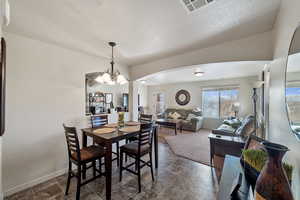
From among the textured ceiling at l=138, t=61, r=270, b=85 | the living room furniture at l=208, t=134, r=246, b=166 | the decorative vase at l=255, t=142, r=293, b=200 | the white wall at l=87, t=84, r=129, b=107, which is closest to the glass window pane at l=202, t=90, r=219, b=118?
the textured ceiling at l=138, t=61, r=270, b=85

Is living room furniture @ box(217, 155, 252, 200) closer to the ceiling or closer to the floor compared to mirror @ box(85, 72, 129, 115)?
closer to the floor

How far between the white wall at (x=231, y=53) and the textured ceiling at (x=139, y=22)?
12 cm

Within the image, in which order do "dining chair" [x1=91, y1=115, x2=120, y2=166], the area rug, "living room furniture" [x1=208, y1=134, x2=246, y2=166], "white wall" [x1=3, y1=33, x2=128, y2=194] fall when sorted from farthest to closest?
the area rug < "dining chair" [x1=91, y1=115, x2=120, y2=166] < "living room furniture" [x1=208, y1=134, x2=246, y2=166] < "white wall" [x1=3, y1=33, x2=128, y2=194]

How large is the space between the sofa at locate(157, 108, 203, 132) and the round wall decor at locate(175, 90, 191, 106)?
479mm

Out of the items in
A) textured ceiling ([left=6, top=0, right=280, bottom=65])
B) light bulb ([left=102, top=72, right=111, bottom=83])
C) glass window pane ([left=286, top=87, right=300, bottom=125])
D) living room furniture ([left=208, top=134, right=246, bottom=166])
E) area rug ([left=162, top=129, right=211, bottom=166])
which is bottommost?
area rug ([left=162, top=129, right=211, bottom=166])

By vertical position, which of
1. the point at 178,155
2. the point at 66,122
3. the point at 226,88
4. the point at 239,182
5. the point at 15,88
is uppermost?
the point at 226,88

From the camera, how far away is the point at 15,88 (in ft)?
6.51

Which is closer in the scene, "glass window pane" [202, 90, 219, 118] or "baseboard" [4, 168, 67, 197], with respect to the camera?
"baseboard" [4, 168, 67, 197]

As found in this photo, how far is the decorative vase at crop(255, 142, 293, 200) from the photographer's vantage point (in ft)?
1.81

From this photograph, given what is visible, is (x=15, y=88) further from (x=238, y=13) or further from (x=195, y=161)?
(x=195, y=161)

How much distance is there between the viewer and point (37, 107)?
7.16 ft

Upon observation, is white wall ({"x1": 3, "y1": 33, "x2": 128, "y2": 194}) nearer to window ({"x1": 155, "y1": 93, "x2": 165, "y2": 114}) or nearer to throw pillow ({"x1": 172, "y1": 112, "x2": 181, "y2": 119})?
throw pillow ({"x1": 172, "y1": 112, "x2": 181, "y2": 119})

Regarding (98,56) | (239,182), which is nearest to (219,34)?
(239,182)

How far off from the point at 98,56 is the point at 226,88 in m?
5.59
